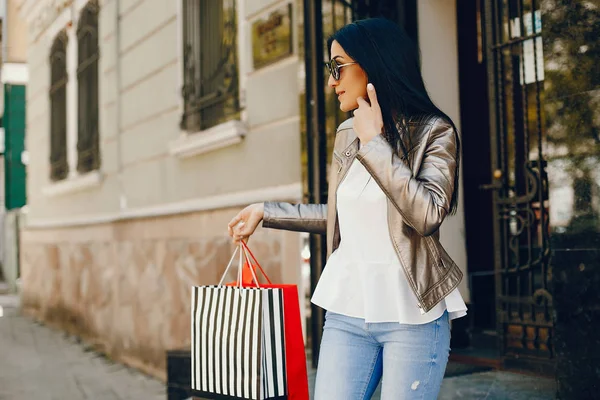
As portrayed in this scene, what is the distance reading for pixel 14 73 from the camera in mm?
15617

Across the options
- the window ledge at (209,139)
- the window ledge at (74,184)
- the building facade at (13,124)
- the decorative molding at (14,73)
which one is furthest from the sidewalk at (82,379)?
the decorative molding at (14,73)

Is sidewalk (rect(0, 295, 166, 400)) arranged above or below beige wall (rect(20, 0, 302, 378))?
below

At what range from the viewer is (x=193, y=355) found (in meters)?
2.67

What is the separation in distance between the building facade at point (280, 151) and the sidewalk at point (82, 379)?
0.22 metres

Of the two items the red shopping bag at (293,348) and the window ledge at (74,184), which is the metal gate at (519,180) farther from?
the window ledge at (74,184)

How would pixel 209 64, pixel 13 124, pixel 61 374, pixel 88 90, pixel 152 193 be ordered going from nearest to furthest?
pixel 209 64 < pixel 61 374 < pixel 152 193 < pixel 88 90 < pixel 13 124

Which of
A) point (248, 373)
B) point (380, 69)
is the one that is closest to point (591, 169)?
point (380, 69)

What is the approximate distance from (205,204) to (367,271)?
4.71 m

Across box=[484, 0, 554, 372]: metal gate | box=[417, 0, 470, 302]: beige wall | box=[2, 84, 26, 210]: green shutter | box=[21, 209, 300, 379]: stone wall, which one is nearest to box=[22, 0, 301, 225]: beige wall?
box=[21, 209, 300, 379]: stone wall

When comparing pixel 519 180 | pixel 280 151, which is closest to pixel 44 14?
pixel 280 151

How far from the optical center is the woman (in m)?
1.97

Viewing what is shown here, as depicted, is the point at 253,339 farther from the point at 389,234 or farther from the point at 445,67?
the point at 445,67

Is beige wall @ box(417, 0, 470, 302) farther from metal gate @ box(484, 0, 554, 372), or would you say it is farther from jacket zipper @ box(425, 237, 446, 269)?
jacket zipper @ box(425, 237, 446, 269)

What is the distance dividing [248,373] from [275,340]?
0.56 feet
